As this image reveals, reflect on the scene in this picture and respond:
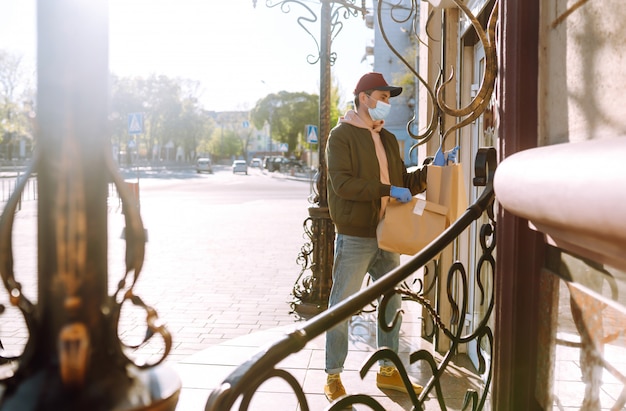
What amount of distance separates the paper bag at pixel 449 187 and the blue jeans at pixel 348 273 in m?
0.77

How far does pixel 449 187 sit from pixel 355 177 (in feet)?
2.50

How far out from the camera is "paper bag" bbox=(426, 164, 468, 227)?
125 inches

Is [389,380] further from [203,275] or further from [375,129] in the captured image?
[203,275]

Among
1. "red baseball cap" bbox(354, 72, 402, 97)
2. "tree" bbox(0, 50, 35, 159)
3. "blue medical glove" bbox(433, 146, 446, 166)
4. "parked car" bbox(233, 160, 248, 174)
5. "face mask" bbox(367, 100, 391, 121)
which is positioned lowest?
"parked car" bbox(233, 160, 248, 174)

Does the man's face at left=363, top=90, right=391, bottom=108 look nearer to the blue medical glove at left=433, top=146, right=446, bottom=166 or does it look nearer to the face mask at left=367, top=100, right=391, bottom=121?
the face mask at left=367, top=100, right=391, bottom=121

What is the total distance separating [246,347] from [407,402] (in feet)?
5.40

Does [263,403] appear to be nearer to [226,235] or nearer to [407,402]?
[407,402]

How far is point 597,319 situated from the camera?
1.47 metres

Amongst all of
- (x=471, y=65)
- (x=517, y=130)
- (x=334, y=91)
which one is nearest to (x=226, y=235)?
(x=471, y=65)

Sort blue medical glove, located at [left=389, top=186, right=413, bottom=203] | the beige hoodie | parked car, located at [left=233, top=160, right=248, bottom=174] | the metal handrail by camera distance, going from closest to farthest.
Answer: the metal handrail < blue medical glove, located at [left=389, top=186, right=413, bottom=203] < the beige hoodie < parked car, located at [left=233, top=160, right=248, bottom=174]

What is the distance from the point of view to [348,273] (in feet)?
13.1

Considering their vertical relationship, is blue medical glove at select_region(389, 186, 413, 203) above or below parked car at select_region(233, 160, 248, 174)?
above

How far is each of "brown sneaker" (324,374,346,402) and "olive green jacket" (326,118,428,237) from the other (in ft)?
3.01

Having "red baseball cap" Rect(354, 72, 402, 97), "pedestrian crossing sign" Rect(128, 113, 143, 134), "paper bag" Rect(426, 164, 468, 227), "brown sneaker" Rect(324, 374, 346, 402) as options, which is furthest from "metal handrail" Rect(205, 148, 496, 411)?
"pedestrian crossing sign" Rect(128, 113, 143, 134)
